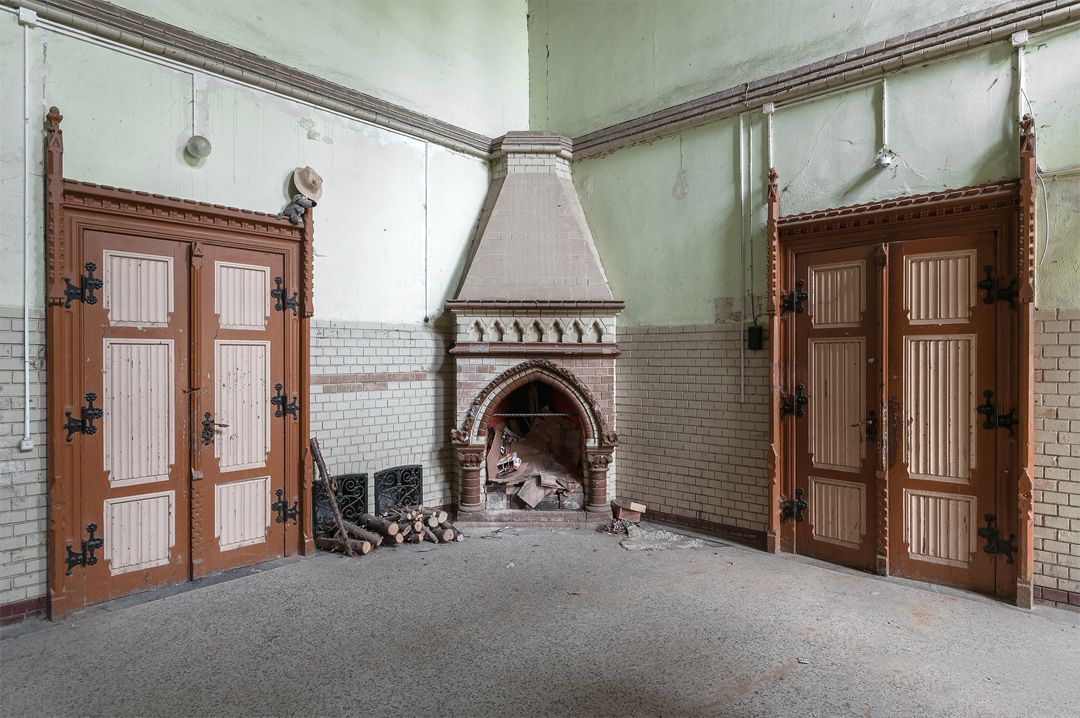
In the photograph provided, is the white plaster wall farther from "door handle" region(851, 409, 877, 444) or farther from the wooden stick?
"door handle" region(851, 409, 877, 444)

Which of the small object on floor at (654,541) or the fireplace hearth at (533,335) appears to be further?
the fireplace hearth at (533,335)

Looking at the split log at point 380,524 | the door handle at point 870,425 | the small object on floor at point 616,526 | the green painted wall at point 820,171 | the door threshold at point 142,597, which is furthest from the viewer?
the small object on floor at point 616,526

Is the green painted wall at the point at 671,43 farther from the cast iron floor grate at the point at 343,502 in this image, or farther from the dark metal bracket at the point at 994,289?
the cast iron floor grate at the point at 343,502

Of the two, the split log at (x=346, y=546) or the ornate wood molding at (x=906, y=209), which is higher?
the ornate wood molding at (x=906, y=209)

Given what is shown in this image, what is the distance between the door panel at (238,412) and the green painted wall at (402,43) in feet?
5.45

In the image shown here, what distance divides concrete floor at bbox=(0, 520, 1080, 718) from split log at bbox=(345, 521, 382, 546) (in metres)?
0.37

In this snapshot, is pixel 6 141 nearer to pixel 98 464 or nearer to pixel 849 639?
pixel 98 464

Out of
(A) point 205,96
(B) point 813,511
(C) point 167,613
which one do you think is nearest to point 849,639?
(B) point 813,511

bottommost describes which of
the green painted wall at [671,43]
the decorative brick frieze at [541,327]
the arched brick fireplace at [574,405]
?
the arched brick fireplace at [574,405]

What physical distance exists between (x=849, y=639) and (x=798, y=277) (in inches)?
100

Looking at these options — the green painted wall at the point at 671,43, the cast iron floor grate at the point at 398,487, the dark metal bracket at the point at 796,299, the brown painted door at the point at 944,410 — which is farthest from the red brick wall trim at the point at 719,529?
the green painted wall at the point at 671,43

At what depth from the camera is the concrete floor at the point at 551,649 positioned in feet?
8.55

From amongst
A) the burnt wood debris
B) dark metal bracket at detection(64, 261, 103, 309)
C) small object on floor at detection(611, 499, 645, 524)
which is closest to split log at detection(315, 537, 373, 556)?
the burnt wood debris

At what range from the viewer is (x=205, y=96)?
413 centimetres
